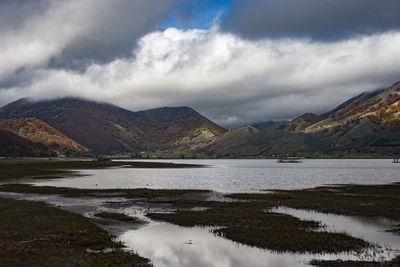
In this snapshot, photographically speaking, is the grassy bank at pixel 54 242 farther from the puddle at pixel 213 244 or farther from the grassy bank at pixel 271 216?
the grassy bank at pixel 271 216

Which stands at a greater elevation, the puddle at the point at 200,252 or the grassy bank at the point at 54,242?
the grassy bank at the point at 54,242

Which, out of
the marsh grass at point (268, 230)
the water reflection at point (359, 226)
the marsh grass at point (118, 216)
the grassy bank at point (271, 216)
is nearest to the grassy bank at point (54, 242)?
the marsh grass at point (118, 216)

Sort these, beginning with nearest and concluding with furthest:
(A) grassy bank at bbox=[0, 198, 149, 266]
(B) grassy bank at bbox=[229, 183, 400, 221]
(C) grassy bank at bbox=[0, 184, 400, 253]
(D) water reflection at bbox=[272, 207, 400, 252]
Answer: (A) grassy bank at bbox=[0, 198, 149, 266]
(C) grassy bank at bbox=[0, 184, 400, 253]
(D) water reflection at bbox=[272, 207, 400, 252]
(B) grassy bank at bbox=[229, 183, 400, 221]

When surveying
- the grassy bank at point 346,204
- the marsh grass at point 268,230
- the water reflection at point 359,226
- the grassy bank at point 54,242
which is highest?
the grassy bank at point 54,242

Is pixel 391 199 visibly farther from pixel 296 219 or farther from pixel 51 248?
pixel 51 248

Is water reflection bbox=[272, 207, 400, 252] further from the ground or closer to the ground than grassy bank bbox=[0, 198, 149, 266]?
closer to the ground

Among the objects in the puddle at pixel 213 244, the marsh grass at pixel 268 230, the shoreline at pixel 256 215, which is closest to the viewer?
the puddle at pixel 213 244

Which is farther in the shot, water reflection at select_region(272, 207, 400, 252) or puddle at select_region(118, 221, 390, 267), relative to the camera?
water reflection at select_region(272, 207, 400, 252)

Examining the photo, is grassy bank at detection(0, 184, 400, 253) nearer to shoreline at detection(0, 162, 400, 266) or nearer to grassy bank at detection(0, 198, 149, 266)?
shoreline at detection(0, 162, 400, 266)

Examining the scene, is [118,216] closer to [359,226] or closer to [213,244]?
[213,244]

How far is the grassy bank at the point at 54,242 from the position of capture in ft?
88.2

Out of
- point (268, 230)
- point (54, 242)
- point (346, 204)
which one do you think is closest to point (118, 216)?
point (54, 242)

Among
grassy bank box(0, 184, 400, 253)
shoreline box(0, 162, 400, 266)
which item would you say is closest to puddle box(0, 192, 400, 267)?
shoreline box(0, 162, 400, 266)

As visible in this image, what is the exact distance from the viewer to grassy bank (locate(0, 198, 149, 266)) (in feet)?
88.2
